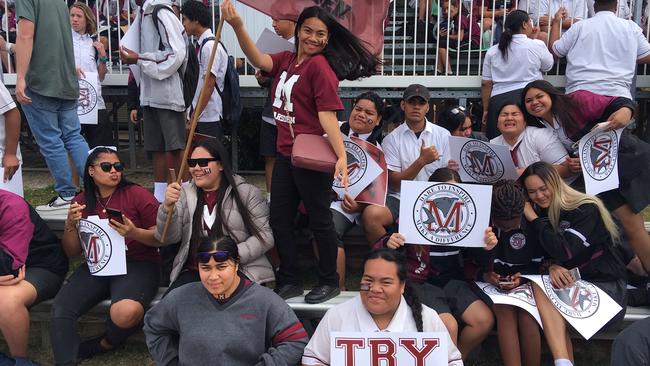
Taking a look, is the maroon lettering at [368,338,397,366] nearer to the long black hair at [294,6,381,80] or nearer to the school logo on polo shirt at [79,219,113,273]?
the long black hair at [294,6,381,80]

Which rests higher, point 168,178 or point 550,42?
point 550,42

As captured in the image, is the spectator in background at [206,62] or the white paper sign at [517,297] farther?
the spectator in background at [206,62]

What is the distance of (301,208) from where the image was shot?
429cm

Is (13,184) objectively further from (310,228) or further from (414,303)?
(414,303)

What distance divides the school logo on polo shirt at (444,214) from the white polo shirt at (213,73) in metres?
2.51

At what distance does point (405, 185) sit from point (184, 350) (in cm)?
142

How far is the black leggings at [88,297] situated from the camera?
3723 mm

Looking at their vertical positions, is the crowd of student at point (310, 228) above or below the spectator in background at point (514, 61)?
below

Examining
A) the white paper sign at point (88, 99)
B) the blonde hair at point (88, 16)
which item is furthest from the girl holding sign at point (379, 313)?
the blonde hair at point (88, 16)

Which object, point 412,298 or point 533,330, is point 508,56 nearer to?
point 533,330

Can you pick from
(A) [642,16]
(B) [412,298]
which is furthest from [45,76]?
(A) [642,16]

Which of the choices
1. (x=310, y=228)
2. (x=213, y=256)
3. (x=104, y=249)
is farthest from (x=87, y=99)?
(x=213, y=256)

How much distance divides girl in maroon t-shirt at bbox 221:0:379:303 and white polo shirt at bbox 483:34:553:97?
2596mm

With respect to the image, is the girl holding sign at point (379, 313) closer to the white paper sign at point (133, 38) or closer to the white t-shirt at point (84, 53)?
the white paper sign at point (133, 38)
